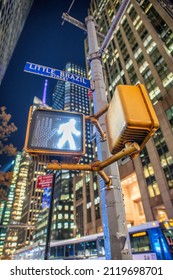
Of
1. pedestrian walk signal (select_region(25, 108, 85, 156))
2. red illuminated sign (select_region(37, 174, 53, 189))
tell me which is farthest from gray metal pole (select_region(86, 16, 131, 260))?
red illuminated sign (select_region(37, 174, 53, 189))

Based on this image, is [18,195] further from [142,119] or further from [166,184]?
[142,119]

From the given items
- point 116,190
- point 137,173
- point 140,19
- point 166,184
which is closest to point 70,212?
point 137,173

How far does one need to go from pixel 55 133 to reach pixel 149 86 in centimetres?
4302

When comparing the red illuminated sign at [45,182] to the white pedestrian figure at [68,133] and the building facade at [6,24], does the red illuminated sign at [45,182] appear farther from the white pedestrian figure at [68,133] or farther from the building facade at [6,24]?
the building facade at [6,24]

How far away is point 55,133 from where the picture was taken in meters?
2.59

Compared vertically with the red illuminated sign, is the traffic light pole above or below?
below

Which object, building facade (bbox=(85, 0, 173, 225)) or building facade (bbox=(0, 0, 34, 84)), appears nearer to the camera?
building facade (bbox=(0, 0, 34, 84))

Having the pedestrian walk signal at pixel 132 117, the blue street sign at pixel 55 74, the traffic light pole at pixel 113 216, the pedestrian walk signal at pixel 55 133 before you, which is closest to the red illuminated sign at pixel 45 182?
the blue street sign at pixel 55 74

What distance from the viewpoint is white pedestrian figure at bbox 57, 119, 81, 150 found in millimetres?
2487

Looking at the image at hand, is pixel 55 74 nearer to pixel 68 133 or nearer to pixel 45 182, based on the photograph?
pixel 68 133

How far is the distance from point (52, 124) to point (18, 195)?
168m

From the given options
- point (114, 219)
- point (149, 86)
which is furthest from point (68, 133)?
point (149, 86)

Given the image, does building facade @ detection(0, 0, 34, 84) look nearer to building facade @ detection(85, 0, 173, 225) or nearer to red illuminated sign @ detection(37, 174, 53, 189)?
building facade @ detection(85, 0, 173, 225)

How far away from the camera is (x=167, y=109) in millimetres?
33719
